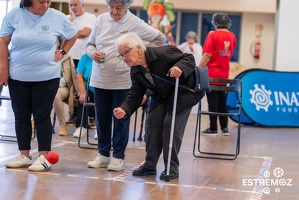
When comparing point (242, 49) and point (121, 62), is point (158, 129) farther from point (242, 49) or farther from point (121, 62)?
point (242, 49)

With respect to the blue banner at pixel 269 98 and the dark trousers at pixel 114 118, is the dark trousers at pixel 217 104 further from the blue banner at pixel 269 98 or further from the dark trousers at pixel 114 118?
the dark trousers at pixel 114 118

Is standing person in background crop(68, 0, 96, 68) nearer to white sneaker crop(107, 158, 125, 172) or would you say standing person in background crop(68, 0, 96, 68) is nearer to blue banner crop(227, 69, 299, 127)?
blue banner crop(227, 69, 299, 127)

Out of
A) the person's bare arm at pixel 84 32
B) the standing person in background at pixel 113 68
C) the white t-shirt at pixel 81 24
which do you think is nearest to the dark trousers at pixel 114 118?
the standing person in background at pixel 113 68

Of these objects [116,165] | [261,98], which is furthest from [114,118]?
[261,98]

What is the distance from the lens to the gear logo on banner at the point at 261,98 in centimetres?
1098

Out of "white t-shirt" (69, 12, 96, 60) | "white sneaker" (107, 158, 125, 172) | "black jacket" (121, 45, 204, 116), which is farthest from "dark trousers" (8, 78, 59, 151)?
"white t-shirt" (69, 12, 96, 60)

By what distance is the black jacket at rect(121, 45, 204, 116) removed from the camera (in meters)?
5.46

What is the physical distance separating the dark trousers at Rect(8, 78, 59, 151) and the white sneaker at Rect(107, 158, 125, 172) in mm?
540

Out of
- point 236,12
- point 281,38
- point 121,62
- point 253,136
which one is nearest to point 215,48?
point 253,136

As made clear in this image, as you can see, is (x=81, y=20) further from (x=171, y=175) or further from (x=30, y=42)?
(x=171, y=175)

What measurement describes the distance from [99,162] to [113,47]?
988mm

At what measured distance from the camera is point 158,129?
223 inches

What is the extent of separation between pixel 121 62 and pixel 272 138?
4.05 meters

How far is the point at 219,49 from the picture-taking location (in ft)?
30.7
